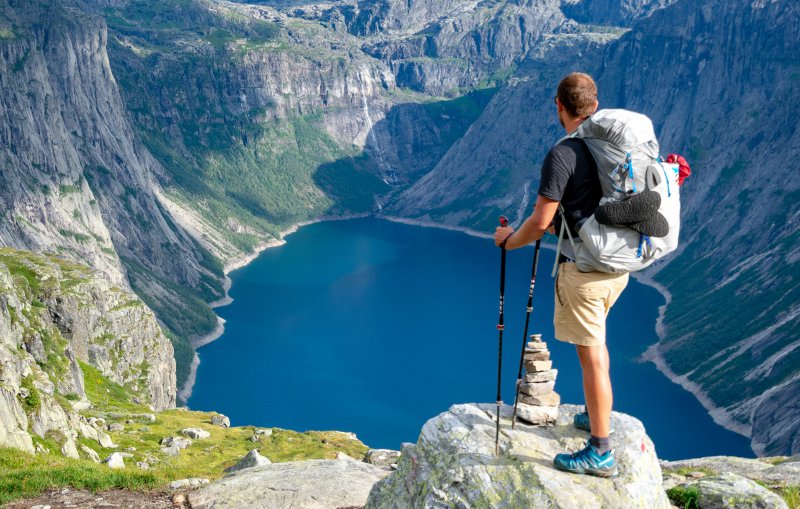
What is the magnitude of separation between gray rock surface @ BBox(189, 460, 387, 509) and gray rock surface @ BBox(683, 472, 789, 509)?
31.9ft

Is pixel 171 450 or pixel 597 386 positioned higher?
pixel 171 450

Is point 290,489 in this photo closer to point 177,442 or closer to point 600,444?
point 600,444

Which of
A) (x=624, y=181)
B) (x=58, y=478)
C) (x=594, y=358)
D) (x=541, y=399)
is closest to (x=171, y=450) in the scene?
(x=58, y=478)

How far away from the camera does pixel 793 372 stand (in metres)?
157

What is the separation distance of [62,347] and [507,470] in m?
77.4

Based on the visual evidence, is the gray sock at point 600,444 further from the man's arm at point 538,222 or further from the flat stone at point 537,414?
the man's arm at point 538,222

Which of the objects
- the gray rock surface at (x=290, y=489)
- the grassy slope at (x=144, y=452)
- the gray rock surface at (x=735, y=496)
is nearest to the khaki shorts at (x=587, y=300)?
the gray rock surface at (x=735, y=496)

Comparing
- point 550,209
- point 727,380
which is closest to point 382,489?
point 550,209

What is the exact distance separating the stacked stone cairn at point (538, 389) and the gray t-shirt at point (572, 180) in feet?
11.8

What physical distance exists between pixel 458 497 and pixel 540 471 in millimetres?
1804

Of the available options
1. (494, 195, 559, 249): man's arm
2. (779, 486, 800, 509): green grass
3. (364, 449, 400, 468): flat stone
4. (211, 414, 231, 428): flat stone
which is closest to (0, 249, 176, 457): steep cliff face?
(364, 449, 400, 468): flat stone

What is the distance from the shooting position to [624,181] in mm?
14781

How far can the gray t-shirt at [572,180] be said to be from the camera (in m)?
14.9

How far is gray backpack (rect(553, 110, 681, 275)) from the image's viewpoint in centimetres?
1471
